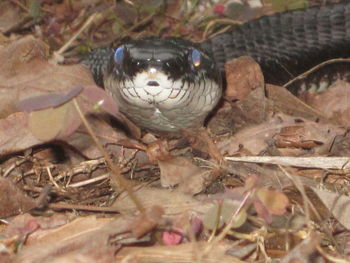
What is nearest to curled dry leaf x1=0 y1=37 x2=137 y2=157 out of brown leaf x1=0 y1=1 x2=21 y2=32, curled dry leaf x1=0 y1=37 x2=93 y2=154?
curled dry leaf x1=0 y1=37 x2=93 y2=154

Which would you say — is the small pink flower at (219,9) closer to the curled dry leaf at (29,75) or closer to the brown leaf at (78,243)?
the curled dry leaf at (29,75)

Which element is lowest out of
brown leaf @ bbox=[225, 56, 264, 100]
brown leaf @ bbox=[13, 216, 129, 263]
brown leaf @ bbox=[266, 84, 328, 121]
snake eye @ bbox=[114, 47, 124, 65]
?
brown leaf @ bbox=[13, 216, 129, 263]

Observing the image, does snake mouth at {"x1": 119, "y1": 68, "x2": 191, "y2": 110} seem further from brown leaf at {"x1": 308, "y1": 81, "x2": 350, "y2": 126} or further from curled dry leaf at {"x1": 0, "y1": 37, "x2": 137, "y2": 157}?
brown leaf at {"x1": 308, "y1": 81, "x2": 350, "y2": 126}

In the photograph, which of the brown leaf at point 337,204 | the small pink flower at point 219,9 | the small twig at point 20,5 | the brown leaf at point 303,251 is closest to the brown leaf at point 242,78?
the brown leaf at point 337,204

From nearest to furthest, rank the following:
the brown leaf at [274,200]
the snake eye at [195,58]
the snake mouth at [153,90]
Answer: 1. the brown leaf at [274,200]
2. the snake mouth at [153,90]
3. the snake eye at [195,58]

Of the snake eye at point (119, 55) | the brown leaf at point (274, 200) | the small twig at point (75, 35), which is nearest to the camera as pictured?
the brown leaf at point (274, 200)

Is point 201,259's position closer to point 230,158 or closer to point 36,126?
point 36,126

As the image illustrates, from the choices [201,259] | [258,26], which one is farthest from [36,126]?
[258,26]
